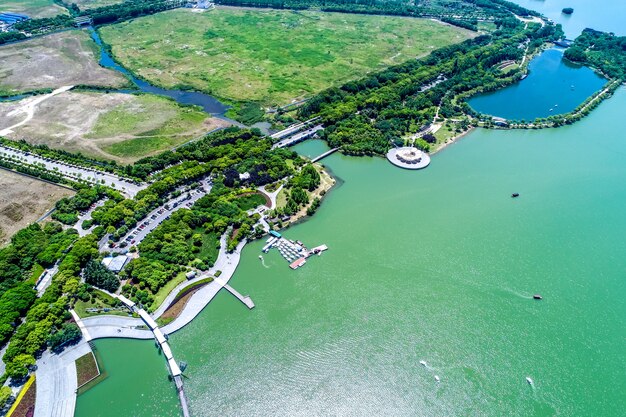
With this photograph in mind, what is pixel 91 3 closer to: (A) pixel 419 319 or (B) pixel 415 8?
(B) pixel 415 8

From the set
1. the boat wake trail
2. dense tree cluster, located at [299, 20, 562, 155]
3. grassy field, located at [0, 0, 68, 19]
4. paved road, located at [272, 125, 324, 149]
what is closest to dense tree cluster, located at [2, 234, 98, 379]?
paved road, located at [272, 125, 324, 149]

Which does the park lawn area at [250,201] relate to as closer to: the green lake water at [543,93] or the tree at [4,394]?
the tree at [4,394]

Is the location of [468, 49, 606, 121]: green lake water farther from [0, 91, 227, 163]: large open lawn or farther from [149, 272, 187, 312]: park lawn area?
[149, 272, 187, 312]: park lawn area

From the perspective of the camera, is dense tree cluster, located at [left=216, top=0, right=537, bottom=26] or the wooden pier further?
dense tree cluster, located at [left=216, top=0, right=537, bottom=26]

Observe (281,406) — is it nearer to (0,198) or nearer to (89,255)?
(89,255)

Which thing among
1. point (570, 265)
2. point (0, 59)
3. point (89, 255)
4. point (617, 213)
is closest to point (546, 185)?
point (617, 213)

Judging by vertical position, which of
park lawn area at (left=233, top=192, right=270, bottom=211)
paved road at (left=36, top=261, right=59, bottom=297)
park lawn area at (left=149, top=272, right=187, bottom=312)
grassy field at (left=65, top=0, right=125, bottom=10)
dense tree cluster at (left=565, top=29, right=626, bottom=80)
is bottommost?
paved road at (left=36, top=261, right=59, bottom=297)

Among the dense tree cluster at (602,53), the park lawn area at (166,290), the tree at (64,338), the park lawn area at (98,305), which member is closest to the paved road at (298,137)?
the park lawn area at (166,290)
